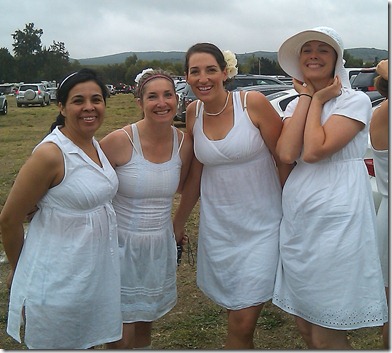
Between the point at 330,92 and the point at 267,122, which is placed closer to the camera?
the point at 330,92

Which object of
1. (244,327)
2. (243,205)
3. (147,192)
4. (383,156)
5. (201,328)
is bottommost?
(201,328)

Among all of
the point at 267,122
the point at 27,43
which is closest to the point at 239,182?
the point at 267,122

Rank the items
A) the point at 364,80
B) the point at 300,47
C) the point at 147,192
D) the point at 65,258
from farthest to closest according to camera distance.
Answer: the point at 364,80 → the point at 147,192 → the point at 300,47 → the point at 65,258

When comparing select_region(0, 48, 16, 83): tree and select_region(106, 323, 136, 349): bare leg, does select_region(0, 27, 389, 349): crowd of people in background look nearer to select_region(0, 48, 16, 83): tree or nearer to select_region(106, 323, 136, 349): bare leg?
select_region(106, 323, 136, 349): bare leg

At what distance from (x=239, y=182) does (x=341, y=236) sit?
65 centimetres

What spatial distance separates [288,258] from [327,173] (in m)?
0.51

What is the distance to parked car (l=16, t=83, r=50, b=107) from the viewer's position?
34.4 meters

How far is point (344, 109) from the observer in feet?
8.58

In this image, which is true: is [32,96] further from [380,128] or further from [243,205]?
[380,128]

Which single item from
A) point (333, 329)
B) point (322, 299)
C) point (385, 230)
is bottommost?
point (333, 329)

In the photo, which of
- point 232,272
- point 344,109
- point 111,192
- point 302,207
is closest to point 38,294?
point 111,192

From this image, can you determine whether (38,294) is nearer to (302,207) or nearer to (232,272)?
(232,272)

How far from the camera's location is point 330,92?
267 cm

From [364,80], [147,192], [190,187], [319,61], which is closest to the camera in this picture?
[319,61]
